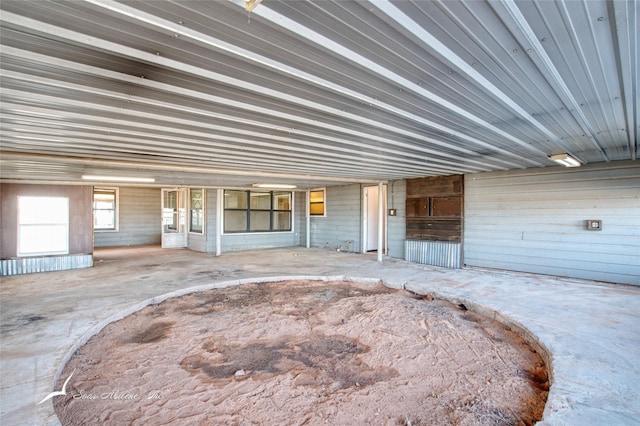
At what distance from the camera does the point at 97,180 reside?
7.15 metres

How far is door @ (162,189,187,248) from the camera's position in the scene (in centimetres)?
1152

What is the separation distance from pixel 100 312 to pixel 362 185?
753 cm

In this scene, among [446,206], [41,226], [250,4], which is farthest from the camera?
[446,206]

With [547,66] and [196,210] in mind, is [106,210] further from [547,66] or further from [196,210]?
[547,66]

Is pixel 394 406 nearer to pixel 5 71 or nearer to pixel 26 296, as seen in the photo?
pixel 5 71

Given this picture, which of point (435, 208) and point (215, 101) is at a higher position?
point (215, 101)

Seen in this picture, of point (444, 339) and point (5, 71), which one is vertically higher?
point (5, 71)

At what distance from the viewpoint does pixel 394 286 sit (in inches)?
241

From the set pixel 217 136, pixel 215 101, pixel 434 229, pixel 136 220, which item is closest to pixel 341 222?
pixel 434 229

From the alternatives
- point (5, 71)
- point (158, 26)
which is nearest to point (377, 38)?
point (158, 26)

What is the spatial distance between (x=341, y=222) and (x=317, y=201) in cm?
148

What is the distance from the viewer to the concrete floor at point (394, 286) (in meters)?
2.34

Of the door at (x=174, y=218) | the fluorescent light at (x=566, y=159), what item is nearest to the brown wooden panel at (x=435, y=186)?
the fluorescent light at (x=566, y=159)

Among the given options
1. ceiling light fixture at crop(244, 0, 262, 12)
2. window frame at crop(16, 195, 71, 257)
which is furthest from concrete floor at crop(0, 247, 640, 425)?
ceiling light fixture at crop(244, 0, 262, 12)
